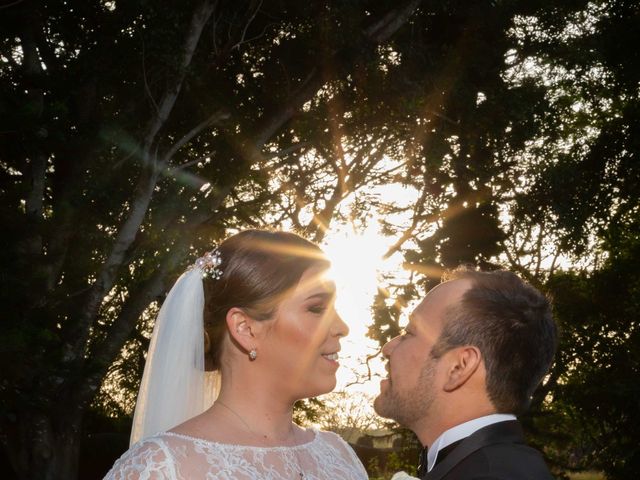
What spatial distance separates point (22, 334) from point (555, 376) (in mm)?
15745

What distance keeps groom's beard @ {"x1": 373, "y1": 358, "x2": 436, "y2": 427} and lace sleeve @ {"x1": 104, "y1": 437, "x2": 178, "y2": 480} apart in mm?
960

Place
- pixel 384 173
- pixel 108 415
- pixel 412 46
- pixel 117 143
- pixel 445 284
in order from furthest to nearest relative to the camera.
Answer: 1. pixel 108 415
2. pixel 384 173
3. pixel 412 46
4. pixel 117 143
5. pixel 445 284

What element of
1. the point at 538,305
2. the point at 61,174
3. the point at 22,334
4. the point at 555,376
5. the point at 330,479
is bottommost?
the point at 330,479

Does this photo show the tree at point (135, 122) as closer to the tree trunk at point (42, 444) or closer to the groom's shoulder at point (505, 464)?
the tree trunk at point (42, 444)

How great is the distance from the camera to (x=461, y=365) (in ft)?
10.8

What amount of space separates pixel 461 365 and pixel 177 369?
1496mm

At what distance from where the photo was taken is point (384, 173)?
18.8 metres

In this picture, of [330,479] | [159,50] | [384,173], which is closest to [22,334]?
[159,50]

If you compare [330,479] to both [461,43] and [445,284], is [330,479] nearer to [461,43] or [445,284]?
[445,284]

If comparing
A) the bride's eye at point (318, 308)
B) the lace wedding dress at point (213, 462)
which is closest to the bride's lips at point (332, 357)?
the bride's eye at point (318, 308)

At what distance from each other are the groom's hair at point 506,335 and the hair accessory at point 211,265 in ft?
3.84

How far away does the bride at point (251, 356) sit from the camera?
3.58 meters

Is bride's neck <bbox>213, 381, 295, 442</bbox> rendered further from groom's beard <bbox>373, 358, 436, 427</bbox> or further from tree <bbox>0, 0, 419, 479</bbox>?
tree <bbox>0, 0, 419, 479</bbox>

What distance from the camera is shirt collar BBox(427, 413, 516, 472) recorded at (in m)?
3.14
